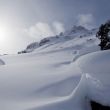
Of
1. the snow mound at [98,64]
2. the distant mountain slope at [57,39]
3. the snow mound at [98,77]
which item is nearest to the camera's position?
the snow mound at [98,77]

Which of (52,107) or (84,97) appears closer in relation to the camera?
(52,107)

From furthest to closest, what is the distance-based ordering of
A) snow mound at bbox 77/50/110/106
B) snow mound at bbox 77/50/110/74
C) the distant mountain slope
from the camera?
the distant mountain slope, snow mound at bbox 77/50/110/74, snow mound at bbox 77/50/110/106

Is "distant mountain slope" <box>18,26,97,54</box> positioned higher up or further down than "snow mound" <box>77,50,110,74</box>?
higher up

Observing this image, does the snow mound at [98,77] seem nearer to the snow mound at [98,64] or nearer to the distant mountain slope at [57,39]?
the snow mound at [98,64]

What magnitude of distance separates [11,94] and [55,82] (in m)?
1.89

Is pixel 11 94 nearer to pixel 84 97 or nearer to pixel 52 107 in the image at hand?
pixel 52 107

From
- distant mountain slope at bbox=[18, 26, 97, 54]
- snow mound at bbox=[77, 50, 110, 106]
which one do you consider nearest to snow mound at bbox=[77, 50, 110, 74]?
snow mound at bbox=[77, 50, 110, 106]

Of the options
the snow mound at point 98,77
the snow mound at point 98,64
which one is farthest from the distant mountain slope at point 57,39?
the snow mound at point 98,77

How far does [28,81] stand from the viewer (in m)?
9.20

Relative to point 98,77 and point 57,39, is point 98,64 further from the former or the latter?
point 57,39

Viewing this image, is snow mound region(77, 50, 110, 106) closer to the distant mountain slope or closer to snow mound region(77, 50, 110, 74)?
snow mound region(77, 50, 110, 74)

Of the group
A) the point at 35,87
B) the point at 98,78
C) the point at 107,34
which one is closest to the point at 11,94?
the point at 35,87

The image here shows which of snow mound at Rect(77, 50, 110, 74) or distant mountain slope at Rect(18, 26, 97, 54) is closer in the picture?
snow mound at Rect(77, 50, 110, 74)

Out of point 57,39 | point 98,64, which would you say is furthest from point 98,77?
point 57,39
